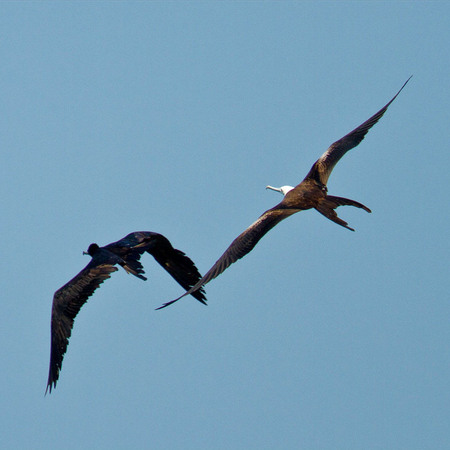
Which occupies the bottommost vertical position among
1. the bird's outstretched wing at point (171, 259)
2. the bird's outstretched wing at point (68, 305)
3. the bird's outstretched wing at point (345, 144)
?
the bird's outstretched wing at point (68, 305)

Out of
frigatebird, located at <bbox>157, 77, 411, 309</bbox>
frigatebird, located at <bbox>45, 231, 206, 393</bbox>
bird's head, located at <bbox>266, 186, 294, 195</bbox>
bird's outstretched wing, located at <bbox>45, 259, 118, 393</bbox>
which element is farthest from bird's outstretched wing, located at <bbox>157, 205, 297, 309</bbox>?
bird's head, located at <bbox>266, 186, 294, 195</bbox>

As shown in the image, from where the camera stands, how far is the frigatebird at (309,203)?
19.3m

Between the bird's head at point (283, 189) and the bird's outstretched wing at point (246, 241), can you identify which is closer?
the bird's outstretched wing at point (246, 241)

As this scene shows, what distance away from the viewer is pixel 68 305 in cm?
1925

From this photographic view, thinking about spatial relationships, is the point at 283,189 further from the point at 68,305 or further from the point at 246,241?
the point at 68,305

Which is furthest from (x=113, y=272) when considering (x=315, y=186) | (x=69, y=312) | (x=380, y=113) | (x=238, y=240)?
(x=380, y=113)

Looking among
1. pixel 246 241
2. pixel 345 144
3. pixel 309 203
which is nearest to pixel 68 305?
pixel 246 241

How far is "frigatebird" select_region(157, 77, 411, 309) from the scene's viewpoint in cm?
1928

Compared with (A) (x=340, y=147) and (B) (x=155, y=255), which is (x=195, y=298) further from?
(A) (x=340, y=147)

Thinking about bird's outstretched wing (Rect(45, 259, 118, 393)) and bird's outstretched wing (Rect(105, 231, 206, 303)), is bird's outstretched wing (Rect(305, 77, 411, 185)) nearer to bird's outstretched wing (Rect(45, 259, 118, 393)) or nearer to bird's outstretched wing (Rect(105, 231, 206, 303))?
bird's outstretched wing (Rect(105, 231, 206, 303))

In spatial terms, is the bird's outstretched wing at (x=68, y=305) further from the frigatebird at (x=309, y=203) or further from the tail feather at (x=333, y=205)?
the tail feather at (x=333, y=205)

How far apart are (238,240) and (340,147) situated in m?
3.31

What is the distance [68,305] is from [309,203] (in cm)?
459

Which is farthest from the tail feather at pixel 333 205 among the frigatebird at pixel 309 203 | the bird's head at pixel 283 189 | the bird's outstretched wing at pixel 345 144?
the bird's head at pixel 283 189
